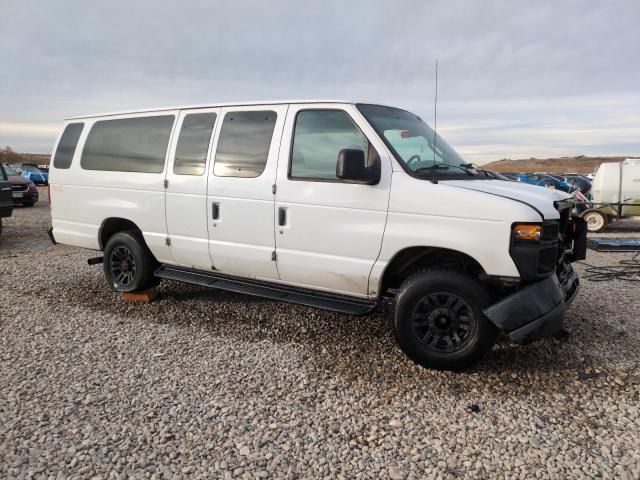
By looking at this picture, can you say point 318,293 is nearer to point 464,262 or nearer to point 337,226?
point 337,226

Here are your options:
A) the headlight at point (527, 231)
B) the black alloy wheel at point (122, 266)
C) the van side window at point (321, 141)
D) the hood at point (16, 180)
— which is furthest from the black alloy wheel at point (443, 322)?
the hood at point (16, 180)

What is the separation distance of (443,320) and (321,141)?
1.88m

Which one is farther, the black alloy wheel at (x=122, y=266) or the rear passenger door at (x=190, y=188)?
the black alloy wheel at (x=122, y=266)

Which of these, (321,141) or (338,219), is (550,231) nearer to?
(338,219)

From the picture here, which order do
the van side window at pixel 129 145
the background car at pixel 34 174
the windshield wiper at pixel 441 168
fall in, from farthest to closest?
the background car at pixel 34 174, the van side window at pixel 129 145, the windshield wiper at pixel 441 168

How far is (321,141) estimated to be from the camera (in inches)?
166

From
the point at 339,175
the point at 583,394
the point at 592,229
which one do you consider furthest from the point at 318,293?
the point at 592,229

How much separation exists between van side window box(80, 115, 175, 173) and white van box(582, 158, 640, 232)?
1247 cm

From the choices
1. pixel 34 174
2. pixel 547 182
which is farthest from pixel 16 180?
pixel 547 182

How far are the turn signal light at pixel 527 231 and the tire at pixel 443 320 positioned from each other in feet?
1.67

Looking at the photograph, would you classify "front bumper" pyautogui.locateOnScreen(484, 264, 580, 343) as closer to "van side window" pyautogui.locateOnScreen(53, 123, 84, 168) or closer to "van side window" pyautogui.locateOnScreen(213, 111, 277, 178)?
"van side window" pyautogui.locateOnScreen(213, 111, 277, 178)

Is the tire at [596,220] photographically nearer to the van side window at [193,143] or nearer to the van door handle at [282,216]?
the van door handle at [282,216]

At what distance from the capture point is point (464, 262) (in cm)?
383

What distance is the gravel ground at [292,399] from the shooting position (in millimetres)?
2699
